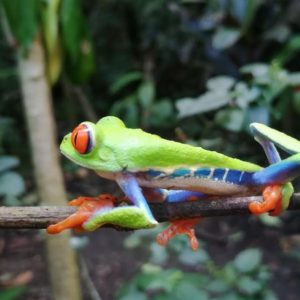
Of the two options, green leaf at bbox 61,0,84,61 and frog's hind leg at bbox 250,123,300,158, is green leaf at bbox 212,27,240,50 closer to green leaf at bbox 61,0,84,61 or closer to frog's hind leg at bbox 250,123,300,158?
green leaf at bbox 61,0,84,61

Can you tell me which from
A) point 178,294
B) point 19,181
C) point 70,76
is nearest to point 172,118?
point 70,76

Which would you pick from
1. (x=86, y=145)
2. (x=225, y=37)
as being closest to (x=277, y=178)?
(x=86, y=145)

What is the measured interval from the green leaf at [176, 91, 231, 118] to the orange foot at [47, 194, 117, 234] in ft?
3.31

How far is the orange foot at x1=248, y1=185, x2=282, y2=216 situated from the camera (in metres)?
0.68

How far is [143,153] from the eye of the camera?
0.67m

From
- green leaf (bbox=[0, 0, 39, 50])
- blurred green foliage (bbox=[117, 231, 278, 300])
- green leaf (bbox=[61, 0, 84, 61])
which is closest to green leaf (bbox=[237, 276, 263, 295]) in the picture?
blurred green foliage (bbox=[117, 231, 278, 300])

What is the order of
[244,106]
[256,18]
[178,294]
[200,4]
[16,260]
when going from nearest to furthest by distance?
[178,294] → [244,106] → [16,260] → [256,18] → [200,4]

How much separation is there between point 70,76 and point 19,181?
1.22 metres

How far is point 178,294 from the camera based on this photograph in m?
1.12

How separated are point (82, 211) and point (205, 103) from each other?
1085 mm

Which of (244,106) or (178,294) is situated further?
(244,106)

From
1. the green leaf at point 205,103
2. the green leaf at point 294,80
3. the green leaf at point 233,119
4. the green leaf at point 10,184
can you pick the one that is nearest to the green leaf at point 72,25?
the green leaf at point 205,103

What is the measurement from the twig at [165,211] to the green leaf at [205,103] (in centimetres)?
97

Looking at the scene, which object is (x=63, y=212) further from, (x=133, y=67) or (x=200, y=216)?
(x=133, y=67)
